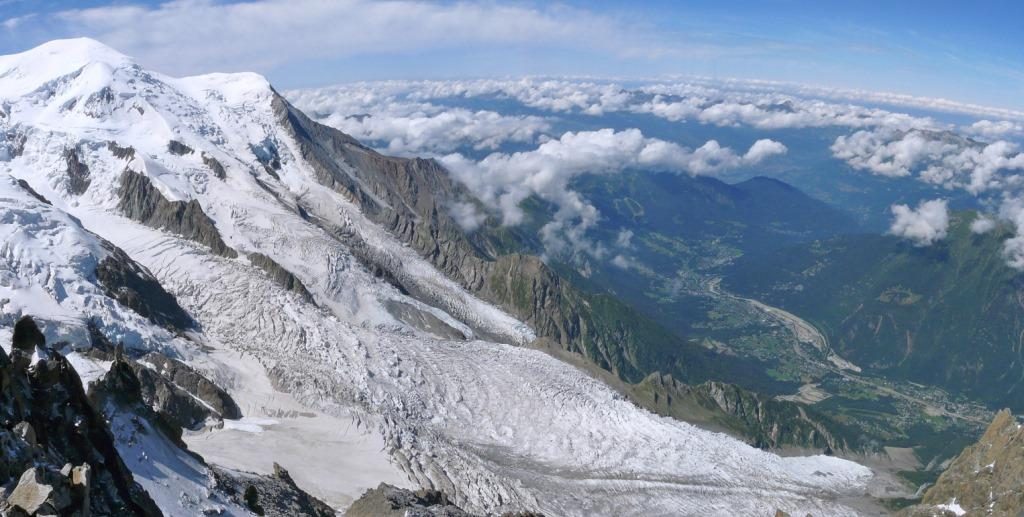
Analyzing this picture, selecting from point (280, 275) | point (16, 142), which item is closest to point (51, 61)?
point (16, 142)

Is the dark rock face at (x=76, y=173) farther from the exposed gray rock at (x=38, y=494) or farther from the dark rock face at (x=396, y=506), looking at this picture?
the exposed gray rock at (x=38, y=494)

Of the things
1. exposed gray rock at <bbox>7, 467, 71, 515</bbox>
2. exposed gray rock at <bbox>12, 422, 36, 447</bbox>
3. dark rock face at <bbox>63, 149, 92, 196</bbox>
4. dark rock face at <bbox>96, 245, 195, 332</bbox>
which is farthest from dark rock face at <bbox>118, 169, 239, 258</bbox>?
exposed gray rock at <bbox>7, 467, 71, 515</bbox>

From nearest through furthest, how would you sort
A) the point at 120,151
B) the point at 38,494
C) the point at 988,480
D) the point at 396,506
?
1. the point at 38,494
2. the point at 396,506
3. the point at 988,480
4. the point at 120,151

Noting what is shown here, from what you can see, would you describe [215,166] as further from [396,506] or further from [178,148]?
[396,506]

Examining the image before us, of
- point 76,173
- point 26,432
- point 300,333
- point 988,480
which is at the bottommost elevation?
point 300,333

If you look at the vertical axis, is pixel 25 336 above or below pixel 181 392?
above

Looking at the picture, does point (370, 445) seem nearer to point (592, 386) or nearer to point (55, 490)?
point (592, 386)
